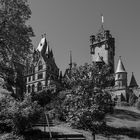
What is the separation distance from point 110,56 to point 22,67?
5091cm

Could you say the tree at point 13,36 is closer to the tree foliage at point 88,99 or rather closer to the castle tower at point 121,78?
the tree foliage at point 88,99

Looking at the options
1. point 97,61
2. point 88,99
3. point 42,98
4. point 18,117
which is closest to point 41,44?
point 97,61

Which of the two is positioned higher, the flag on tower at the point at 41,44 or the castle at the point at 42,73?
the flag on tower at the point at 41,44

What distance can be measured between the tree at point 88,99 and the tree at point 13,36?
17.9 feet

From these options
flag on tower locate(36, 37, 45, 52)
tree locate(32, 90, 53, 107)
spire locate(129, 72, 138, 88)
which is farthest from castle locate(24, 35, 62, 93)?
spire locate(129, 72, 138, 88)

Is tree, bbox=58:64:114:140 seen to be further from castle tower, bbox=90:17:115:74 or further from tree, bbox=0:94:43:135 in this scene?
castle tower, bbox=90:17:115:74

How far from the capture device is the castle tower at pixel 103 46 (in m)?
69.9

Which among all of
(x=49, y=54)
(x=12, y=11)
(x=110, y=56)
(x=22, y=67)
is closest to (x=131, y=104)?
(x=110, y=56)

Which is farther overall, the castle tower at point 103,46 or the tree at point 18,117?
the castle tower at point 103,46

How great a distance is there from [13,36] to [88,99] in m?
8.94

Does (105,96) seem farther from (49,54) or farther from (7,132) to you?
(49,54)

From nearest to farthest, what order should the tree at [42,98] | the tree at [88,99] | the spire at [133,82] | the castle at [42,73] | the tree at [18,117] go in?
the tree at [88,99]
the tree at [18,117]
the tree at [42,98]
the castle at [42,73]
the spire at [133,82]

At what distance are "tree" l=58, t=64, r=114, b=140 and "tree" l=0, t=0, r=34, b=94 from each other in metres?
5.46

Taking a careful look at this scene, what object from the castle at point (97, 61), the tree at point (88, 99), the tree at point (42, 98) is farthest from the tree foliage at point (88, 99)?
the castle at point (97, 61)
